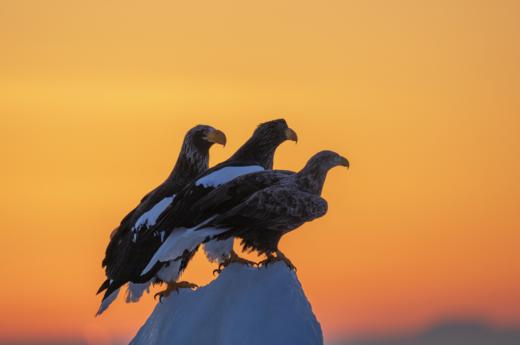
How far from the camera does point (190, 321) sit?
1349 cm

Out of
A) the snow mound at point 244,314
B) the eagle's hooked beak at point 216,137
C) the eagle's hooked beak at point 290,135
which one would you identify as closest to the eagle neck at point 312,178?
the snow mound at point 244,314

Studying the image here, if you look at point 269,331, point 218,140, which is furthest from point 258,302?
point 218,140

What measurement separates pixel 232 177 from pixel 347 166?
1405 mm

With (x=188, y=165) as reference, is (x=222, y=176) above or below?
below

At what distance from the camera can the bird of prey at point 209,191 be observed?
47.2ft

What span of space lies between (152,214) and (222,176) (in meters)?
1.11

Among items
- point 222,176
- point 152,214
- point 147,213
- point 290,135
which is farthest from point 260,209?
point 290,135

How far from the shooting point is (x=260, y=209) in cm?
1369

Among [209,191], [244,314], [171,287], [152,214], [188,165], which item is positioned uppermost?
[188,165]

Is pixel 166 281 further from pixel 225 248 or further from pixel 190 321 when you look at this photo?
pixel 190 321

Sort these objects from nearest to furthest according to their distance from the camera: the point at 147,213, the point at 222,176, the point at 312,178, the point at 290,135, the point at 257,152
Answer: the point at 312,178 → the point at 222,176 → the point at 147,213 → the point at 257,152 → the point at 290,135

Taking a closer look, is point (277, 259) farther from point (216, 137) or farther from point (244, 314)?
point (216, 137)

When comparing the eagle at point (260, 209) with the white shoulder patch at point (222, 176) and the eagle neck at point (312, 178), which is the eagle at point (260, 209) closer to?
the eagle neck at point (312, 178)

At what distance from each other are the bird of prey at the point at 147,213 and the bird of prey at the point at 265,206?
3.53ft
